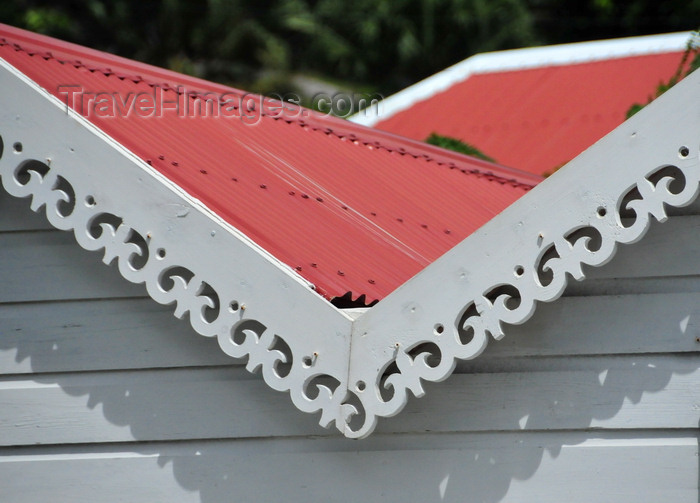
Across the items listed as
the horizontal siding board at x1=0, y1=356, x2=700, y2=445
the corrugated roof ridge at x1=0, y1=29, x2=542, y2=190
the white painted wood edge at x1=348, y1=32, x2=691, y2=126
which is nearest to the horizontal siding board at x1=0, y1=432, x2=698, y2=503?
the horizontal siding board at x1=0, y1=356, x2=700, y2=445

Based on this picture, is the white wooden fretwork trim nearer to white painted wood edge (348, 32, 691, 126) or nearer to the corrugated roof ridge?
the corrugated roof ridge

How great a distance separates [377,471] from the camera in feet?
10.5

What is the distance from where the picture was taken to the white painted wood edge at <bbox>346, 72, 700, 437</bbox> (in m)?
2.82

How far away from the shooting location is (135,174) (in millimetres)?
3176

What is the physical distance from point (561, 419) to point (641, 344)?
35 cm

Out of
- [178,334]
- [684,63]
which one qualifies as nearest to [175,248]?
[178,334]

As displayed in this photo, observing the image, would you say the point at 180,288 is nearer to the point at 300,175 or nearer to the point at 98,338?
the point at 98,338

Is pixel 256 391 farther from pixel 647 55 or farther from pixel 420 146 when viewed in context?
pixel 647 55

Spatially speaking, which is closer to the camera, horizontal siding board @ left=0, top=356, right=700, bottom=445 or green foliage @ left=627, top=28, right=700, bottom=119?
horizontal siding board @ left=0, top=356, right=700, bottom=445

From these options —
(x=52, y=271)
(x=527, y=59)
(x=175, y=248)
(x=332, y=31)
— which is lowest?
(x=332, y=31)

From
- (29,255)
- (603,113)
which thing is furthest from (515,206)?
(603,113)

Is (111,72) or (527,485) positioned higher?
(111,72)

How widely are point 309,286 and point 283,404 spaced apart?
50 cm

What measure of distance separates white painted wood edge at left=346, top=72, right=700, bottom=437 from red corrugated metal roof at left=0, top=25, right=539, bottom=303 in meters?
0.28
